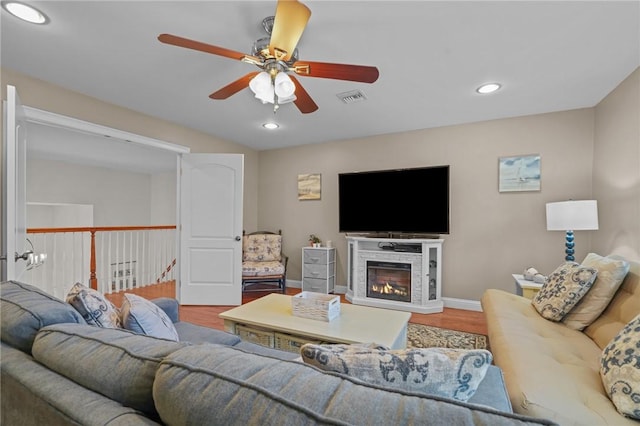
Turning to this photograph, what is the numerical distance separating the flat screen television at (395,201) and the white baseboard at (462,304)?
0.90 meters

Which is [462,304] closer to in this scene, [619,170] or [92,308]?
[619,170]

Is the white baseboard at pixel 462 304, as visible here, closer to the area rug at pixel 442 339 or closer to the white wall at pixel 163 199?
the area rug at pixel 442 339

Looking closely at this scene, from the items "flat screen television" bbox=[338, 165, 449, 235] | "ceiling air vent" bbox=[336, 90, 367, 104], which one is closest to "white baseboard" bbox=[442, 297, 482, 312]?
"flat screen television" bbox=[338, 165, 449, 235]

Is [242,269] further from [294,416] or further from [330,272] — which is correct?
[294,416]

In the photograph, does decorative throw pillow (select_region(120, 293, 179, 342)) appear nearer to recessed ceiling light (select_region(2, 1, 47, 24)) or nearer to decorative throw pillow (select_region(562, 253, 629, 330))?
recessed ceiling light (select_region(2, 1, 47, 24))

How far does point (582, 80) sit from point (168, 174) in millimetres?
7621

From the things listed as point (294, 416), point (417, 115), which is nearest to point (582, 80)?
point (417, 115)

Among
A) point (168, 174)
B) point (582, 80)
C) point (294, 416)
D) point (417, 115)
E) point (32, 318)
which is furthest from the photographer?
point (168, 174)

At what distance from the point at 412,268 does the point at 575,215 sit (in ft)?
5.34

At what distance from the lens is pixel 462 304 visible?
3.58 m

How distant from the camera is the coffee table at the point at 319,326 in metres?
1.72

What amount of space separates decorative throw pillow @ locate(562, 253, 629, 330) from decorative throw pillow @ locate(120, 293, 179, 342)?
7.91ft

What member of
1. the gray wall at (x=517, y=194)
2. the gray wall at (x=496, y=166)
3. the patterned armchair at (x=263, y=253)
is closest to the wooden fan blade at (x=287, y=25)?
the gray wall at (x=496, y=166)

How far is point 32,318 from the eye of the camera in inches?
37.4
